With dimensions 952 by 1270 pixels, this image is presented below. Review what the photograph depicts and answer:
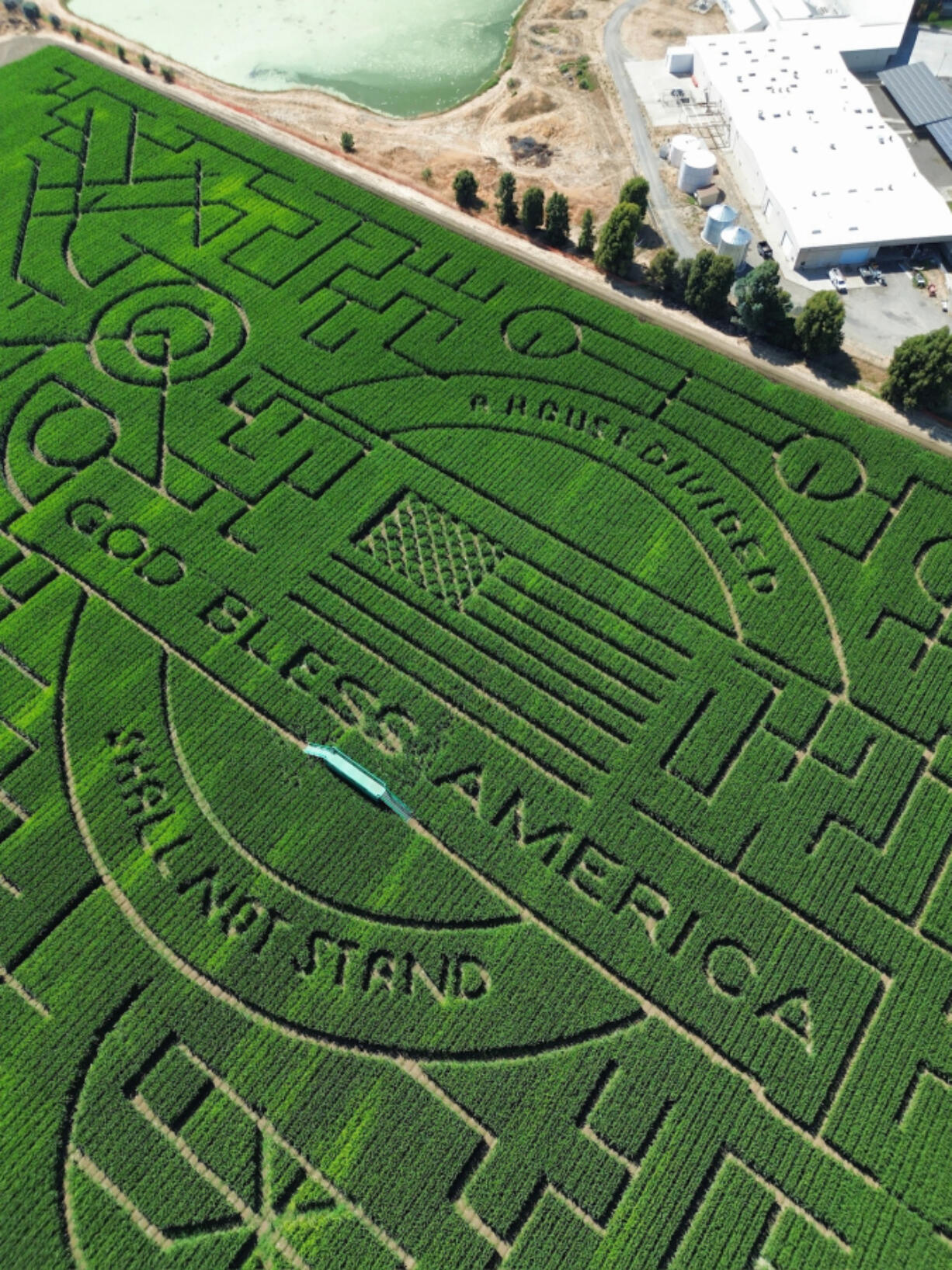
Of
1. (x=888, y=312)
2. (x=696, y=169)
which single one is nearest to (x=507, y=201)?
(x=696, y=169)

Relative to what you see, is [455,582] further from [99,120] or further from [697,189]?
[99,120]

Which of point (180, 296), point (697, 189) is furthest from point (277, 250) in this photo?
point (697, 189)

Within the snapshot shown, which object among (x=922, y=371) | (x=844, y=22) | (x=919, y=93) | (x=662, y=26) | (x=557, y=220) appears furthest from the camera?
(x=662, y=26)

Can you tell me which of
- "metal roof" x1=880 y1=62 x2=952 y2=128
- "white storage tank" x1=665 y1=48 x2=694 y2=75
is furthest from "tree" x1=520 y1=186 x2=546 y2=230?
"metal roof" x1=880 y1=62 x2=952 y2=128

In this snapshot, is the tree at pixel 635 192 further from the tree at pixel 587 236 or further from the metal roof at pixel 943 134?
the metal roof at pixel 943 134

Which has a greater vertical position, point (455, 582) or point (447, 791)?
point (455, 582)

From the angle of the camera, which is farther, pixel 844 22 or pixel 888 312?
pixel 844 22

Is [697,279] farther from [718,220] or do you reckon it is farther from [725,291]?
[718,220]
